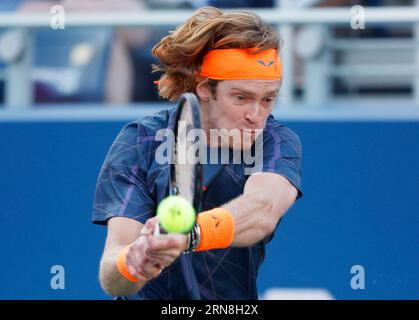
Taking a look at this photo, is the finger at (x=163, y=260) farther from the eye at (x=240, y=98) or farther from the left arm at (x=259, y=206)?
the eye at (x=240, y=98)

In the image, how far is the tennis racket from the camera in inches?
96.6

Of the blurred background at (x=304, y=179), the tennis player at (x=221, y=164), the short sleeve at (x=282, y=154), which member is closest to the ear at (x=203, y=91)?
the tennis player at (x=221, y=164)

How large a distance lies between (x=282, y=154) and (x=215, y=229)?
20.1 inches

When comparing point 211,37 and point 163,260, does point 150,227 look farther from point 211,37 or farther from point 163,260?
point 211,37

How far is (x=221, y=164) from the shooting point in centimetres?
309

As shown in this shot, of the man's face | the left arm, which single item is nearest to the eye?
the man's face

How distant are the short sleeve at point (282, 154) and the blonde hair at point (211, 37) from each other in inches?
11.3

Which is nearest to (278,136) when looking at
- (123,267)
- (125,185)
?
(125,185)

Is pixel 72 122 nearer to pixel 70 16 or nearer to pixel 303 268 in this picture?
pixel 70 16

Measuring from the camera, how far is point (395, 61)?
608 centimetres

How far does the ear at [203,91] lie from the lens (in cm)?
319

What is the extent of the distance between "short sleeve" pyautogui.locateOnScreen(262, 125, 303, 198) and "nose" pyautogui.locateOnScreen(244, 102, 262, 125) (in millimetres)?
119
